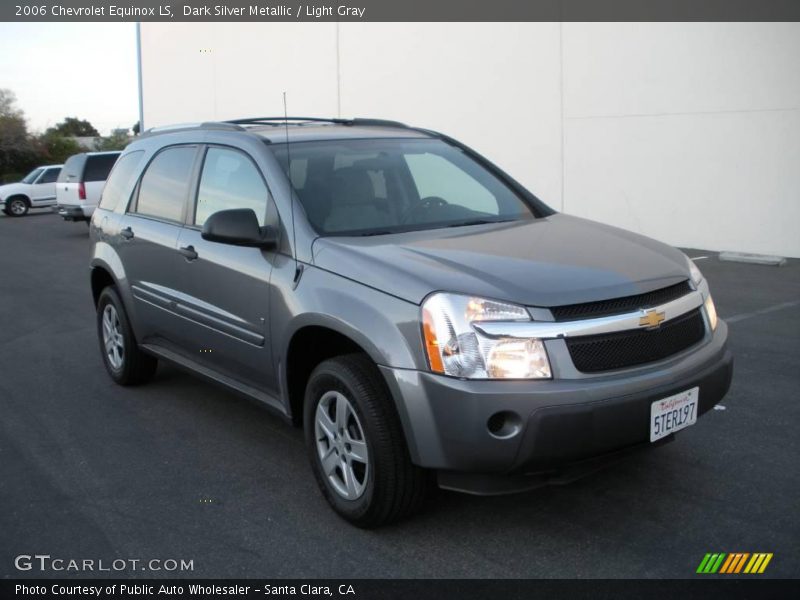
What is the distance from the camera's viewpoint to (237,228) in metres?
4.20

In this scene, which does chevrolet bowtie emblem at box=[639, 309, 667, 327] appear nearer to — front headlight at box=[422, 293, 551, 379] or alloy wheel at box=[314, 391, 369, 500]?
front headlight at box=[422, 293, 551, 379]

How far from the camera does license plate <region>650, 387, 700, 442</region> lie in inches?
138

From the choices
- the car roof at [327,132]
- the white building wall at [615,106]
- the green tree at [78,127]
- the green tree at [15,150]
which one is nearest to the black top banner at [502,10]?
the white building wall at [615,106]

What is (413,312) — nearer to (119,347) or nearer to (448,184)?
(448,184)

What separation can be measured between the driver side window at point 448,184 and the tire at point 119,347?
238cm

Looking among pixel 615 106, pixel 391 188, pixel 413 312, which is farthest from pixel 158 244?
pixel 615 106

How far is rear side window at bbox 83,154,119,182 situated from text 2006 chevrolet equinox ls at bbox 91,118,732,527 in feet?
48.3

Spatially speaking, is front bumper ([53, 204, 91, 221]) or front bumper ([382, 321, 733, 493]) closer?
front bumper ([382, 321, 733, 493])

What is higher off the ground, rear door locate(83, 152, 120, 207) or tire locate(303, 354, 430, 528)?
rear door locate(83, 152, 120, 207)

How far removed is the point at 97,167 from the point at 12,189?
29.9 ft

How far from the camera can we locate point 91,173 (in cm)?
1917

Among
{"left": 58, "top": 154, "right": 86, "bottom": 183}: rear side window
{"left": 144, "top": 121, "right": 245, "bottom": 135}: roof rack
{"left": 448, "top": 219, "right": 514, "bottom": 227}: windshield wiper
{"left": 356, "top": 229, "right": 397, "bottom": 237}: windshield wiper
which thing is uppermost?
{"left": 58, "top": 154, "right": 86, "bottom": 183}: rear side window

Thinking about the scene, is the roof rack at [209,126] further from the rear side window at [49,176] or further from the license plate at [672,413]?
the rear side window at [49,176]
